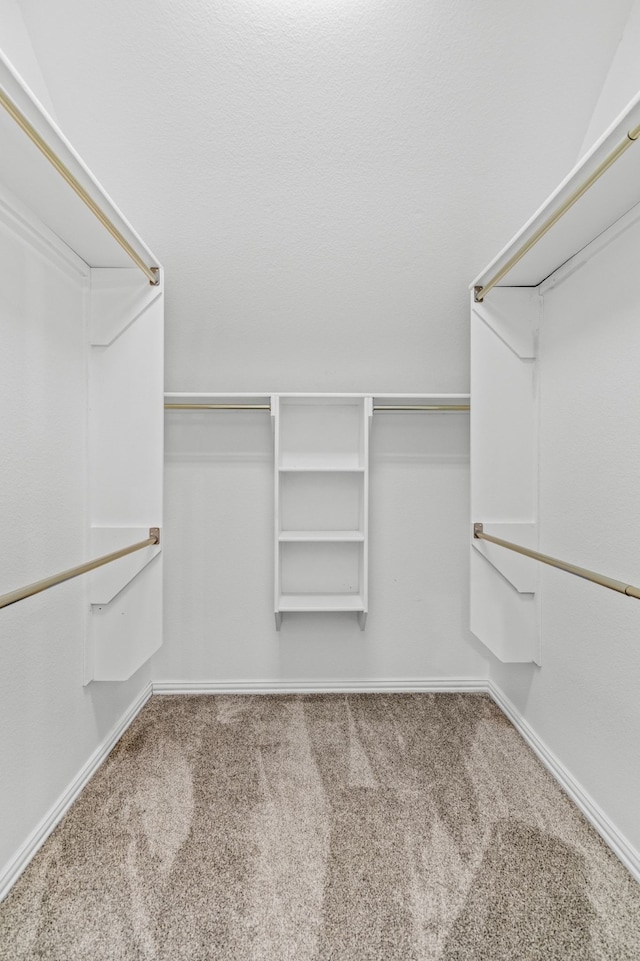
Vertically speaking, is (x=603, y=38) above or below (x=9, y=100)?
above

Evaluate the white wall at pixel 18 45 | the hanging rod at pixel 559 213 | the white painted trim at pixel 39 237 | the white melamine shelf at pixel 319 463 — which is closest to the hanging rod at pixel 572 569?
the white melamine shelf at pixel 319 463

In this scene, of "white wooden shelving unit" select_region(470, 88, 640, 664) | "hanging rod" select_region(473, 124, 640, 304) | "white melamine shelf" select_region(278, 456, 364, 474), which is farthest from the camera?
"white melamine shelf" select_region(278, 456, 364, 474)

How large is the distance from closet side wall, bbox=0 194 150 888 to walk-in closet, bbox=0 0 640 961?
0.05 feet

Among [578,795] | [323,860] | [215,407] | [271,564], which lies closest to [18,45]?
[215,407]

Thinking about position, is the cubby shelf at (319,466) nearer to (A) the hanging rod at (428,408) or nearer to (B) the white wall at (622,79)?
(A) the hanging rod at (428,408)

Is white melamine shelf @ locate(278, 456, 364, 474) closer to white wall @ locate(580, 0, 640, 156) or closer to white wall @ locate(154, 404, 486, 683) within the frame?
white wall @ locate(154, 404, 486, 683)

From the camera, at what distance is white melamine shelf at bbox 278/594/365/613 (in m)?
2.12

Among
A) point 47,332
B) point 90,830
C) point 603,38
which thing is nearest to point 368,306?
point 603,38

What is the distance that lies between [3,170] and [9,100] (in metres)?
0.32

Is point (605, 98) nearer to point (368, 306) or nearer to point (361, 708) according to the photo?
point (368, 306)

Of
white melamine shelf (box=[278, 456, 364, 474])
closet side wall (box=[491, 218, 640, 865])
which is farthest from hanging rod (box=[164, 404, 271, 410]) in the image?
closet side wall (box=[491, 218, 640, 865])

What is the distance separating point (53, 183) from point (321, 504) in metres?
1.53

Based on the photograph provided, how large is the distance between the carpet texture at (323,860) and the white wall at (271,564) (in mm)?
391

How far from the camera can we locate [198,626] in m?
2.28
